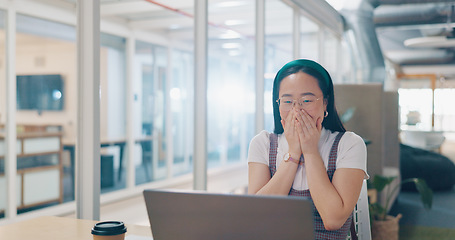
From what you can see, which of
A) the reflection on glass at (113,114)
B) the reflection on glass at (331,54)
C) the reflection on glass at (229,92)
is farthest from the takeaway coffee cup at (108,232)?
the reflection on glass at (331,54)

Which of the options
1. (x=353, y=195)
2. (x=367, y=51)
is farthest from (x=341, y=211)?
(x=367, y=51)

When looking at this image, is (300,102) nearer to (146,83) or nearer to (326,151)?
(326,151)

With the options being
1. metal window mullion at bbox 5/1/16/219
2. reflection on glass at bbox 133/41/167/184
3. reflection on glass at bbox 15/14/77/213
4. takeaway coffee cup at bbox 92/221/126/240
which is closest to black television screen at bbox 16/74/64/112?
reflection on glass at bbox 15/14/77/213

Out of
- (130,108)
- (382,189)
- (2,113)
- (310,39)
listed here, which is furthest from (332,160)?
(310,39)

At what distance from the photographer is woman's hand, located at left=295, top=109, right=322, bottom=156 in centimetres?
152

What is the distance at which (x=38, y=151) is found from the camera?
4066mm

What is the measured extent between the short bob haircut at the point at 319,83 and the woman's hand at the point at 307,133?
0.13 meters

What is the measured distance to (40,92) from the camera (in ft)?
13.2

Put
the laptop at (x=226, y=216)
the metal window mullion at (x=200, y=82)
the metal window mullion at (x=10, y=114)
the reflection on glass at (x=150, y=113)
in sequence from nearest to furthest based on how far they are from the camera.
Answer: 1. the laptop at (x=226, y=216)
2. the metal window mullion at (x=200, y=82)
3. the metal window mullion at (x=10, y=114)
4. the reflection on glass at (x=150, y=113)

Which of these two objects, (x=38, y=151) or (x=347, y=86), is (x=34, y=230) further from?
(x=347, y=86)

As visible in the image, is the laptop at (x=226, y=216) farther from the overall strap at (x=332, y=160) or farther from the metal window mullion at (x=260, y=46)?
the metal window mullion at (x=260, y=46)

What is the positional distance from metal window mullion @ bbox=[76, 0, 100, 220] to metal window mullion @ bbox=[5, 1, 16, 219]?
1.39m

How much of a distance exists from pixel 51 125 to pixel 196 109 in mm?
1610

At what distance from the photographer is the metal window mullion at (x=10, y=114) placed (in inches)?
141
